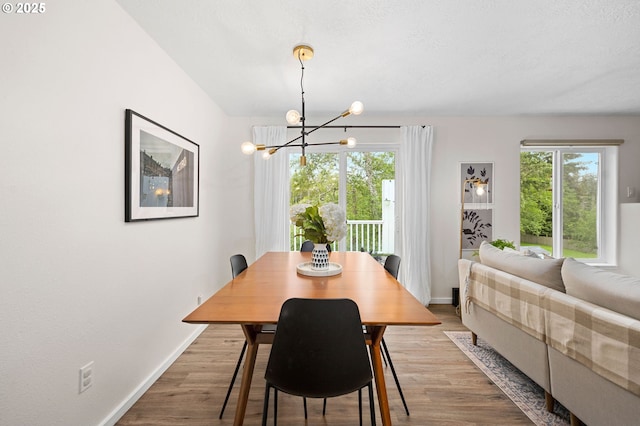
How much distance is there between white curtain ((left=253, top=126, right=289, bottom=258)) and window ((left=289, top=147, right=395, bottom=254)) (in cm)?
23

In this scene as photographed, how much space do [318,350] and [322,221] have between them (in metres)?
0.78

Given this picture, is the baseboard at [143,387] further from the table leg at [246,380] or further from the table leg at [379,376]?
the table leg at [379,376]

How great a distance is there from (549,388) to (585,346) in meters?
0.45

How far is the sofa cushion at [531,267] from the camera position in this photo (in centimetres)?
177

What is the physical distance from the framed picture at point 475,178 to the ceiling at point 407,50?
796 millimetres

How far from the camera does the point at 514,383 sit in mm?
2055

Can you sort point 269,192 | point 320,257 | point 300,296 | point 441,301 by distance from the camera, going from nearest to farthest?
point 300,296 → point 320,257 → point 269,192 → point 441,301

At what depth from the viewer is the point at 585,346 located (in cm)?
144

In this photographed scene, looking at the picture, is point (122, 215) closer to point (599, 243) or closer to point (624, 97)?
point (624, 97)

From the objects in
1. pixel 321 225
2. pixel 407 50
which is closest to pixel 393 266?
pixel 321 225

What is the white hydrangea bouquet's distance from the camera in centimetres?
172

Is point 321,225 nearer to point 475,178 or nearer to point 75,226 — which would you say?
point 75,226

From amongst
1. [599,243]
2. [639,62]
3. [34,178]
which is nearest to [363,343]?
[34,178]

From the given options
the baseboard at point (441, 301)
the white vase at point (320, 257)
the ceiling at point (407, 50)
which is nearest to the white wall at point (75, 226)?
the ceiling at point (407, 50)
